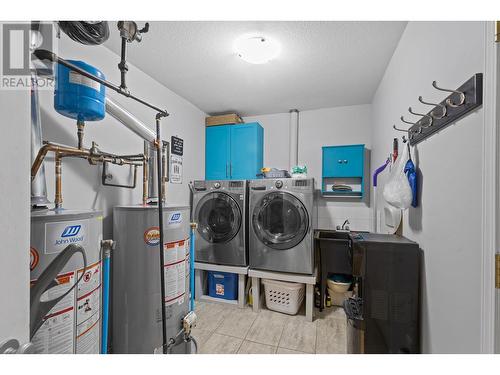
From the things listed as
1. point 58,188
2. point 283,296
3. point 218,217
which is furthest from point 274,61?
point 283,296

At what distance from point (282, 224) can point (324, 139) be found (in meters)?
1.49

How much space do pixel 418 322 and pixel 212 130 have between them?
297cm

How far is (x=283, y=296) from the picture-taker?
2.39 m

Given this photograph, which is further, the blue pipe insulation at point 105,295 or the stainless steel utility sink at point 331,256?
the stainless steel utility sink at point 331,256

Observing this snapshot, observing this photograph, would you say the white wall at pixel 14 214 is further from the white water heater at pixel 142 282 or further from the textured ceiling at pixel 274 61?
the textured ceiling at pixel 274 61

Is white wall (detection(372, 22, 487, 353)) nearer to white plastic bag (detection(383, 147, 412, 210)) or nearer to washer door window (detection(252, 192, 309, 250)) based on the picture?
white plastic bag (detection(383, 147, 412, 210))

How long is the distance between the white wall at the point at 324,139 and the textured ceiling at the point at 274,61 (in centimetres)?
20

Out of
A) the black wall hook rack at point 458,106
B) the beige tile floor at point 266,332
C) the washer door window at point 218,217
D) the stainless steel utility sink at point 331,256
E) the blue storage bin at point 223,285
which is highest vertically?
the black wall hook rack at point 458,106

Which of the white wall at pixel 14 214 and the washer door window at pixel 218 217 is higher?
the white wall at pixel 14 214

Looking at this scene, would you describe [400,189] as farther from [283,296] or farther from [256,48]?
[283,296]

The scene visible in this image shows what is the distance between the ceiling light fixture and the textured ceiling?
0.05m

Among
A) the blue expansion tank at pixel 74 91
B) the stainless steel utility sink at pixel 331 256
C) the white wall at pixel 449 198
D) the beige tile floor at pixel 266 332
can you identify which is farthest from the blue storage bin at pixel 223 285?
the blue expansion tank at pixel 74 91

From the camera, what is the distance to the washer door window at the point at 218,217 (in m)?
2.57
